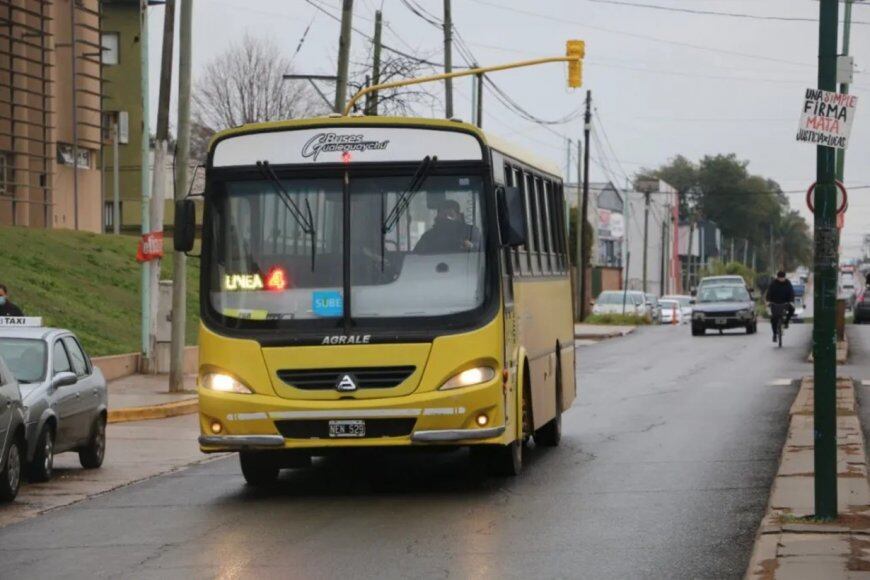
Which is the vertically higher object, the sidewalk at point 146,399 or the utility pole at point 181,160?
the utility pole at point 181,160

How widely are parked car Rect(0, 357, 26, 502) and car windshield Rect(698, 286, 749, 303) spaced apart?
42066 millimetres

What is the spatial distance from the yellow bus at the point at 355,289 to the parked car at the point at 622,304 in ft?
184

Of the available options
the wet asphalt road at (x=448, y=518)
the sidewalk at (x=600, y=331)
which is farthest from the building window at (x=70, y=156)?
the wet asphalt road at (x=448, y=518)

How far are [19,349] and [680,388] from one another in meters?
14.4

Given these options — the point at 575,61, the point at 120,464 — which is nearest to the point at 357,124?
the point at 120,464

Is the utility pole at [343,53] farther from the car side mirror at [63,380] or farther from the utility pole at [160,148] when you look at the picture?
the car side mirror at [63,380]

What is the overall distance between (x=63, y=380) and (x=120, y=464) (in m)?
2.52

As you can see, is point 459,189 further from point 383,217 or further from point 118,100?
point 118,100

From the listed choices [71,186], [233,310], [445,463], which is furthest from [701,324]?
[233,310]

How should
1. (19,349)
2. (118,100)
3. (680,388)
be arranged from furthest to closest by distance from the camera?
1. (118,100)
2. (680,388)
3. (19,349)

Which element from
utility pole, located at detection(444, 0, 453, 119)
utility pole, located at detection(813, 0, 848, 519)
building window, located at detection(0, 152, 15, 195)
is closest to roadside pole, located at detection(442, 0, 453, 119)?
utility pole, located at detection(444, 0, 453, 119)

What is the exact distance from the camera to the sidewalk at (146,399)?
2456 cm

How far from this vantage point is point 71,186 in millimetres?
50000

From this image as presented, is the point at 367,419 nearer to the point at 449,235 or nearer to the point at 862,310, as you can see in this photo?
the point at 449,235
